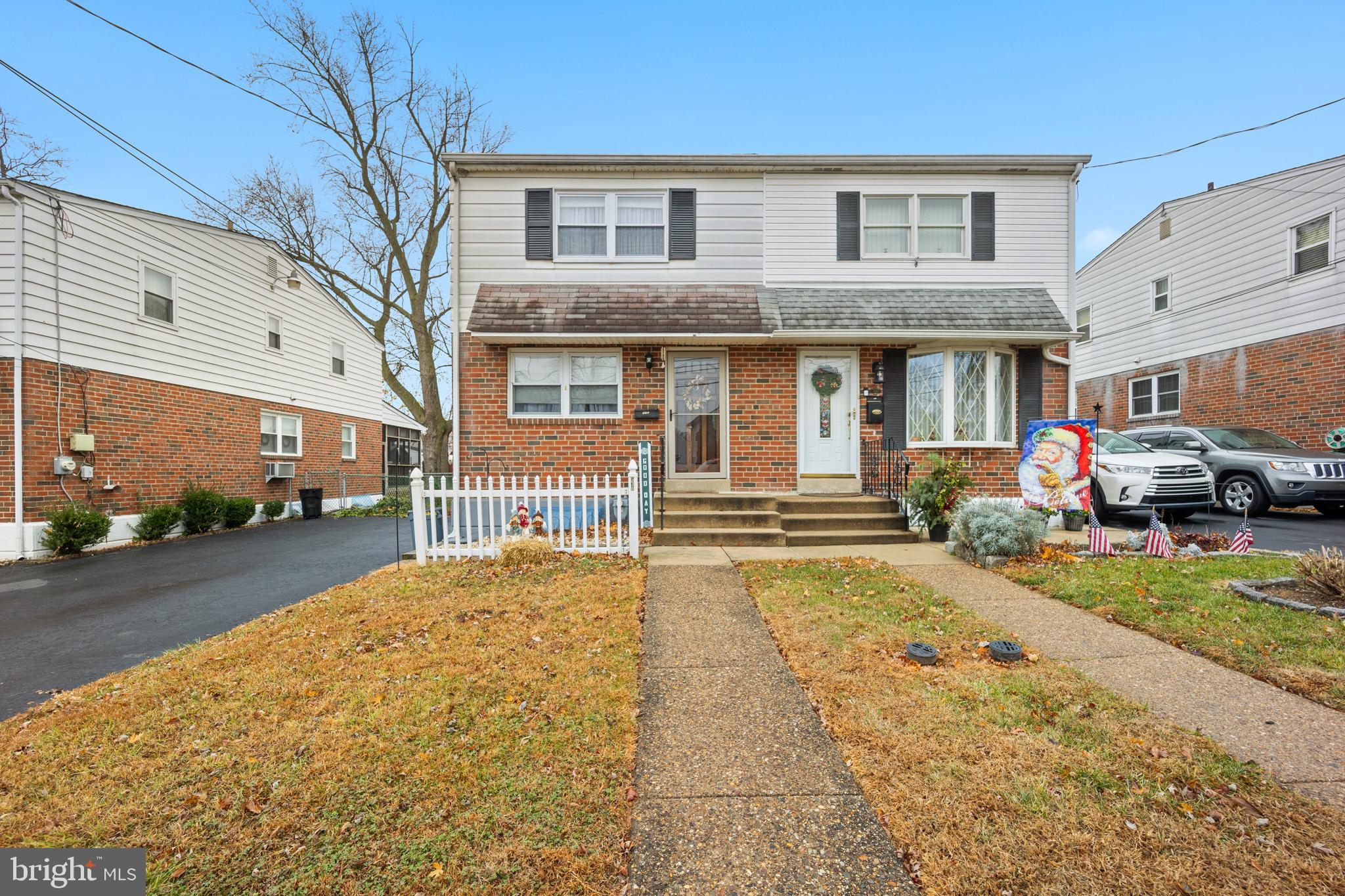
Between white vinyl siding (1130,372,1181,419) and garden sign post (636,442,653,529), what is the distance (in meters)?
14.4

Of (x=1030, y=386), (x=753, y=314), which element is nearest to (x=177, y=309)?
(x=753, y=314)

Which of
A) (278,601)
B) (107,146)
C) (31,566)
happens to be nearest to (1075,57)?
(278,601)

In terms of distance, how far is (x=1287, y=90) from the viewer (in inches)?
388

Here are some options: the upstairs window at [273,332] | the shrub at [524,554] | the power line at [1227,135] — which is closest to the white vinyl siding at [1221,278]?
the power line at [1227,135]

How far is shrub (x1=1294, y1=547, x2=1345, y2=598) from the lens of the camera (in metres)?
4.48

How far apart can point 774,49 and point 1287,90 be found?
402 inches

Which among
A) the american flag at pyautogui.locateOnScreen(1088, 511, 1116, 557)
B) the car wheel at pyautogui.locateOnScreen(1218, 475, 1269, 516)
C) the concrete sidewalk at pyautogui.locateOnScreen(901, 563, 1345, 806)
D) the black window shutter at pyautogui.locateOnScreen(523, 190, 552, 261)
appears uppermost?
the black window shutter at pyautogui.locateOnScreen(523, 190, 552, 261)

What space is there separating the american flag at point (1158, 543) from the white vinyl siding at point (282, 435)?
1735 cm

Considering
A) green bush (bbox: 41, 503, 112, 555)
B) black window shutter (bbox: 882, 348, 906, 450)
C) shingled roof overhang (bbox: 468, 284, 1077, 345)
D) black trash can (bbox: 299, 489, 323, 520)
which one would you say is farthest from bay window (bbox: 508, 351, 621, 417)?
black trash can (bbox: 299, 489, 323, 520)

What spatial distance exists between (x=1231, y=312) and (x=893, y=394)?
32.8 ft

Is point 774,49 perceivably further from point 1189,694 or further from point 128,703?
point 128,703

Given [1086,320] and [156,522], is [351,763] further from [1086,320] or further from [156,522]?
[1086,320]

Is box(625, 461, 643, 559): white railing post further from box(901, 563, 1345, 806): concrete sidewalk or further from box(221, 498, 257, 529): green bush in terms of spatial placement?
box(221, 498, 257, 529): green bush

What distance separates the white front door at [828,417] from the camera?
9.32 metres
